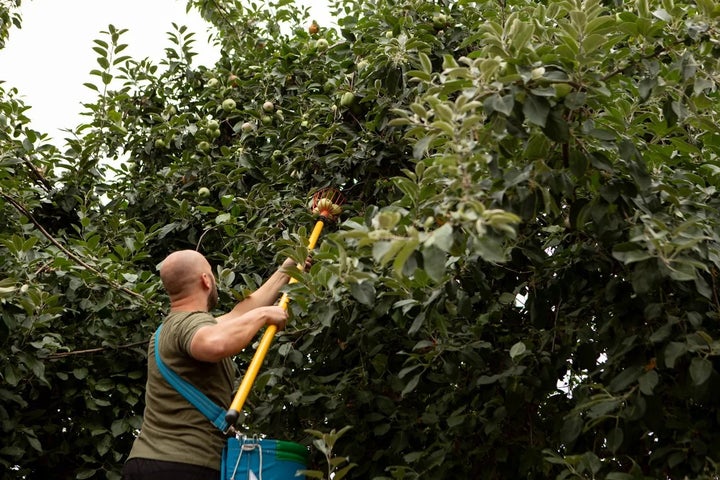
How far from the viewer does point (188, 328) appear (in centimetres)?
301

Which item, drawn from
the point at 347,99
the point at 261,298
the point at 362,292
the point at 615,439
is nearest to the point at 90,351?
the point at 261,298

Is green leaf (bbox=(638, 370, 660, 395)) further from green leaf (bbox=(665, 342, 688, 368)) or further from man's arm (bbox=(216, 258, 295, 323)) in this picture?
man's arm (bbox=(216, 258, 295, 323))

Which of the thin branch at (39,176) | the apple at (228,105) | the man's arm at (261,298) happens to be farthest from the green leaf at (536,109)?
the thin branch at (39,176)

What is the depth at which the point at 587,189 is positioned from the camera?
2.78 meters

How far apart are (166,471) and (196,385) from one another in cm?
29

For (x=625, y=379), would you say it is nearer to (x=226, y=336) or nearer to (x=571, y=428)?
(x=571, y=428)

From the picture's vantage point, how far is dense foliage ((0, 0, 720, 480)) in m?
2.44

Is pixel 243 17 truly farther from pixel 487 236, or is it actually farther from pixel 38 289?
pixel 487 236

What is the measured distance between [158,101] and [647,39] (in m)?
3.53

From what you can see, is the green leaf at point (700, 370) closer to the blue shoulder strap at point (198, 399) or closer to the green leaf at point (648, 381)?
the green leaf at point (648, 381)

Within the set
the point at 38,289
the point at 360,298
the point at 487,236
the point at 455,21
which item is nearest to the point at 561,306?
Result: the point at 360,298

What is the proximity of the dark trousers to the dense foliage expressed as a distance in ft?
1.44

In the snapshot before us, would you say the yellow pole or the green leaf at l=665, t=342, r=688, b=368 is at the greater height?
the yellow pole

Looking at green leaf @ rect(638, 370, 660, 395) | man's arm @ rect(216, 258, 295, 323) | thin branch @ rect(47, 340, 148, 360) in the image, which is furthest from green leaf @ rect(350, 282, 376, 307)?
thin branch @ rect(47, 340, 148, 360)
